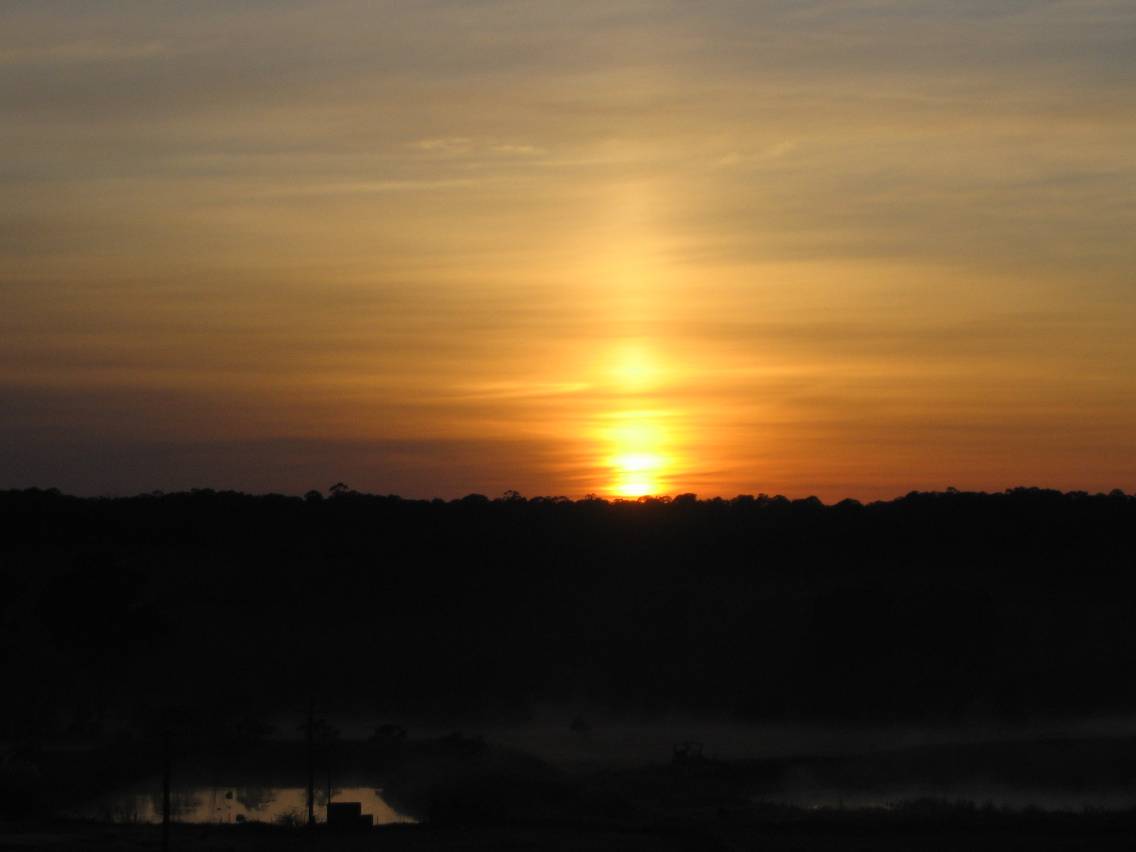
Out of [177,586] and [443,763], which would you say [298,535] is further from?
[443,763]

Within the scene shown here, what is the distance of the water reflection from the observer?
47969 millimetres

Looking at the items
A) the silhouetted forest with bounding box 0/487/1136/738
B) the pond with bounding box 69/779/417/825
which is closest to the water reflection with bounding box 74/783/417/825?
the pond with bounding box 69/779/417/825

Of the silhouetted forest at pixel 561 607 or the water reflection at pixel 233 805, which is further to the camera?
the silhouetted forest at pixel 561 607

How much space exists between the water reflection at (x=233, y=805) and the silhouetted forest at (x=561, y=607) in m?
9.52

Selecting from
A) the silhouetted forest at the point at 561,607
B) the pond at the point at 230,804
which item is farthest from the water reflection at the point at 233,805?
the silhouetted forest at the point at 561,607

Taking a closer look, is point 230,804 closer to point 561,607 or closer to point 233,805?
point 233,805

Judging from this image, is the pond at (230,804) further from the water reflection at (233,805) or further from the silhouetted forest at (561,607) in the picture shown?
the silhouetted forest at (561,607)

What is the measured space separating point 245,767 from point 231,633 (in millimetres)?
37232

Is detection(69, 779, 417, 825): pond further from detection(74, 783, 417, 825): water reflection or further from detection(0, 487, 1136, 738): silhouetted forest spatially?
detection(0, 487, 1136, 738): silhouetted forest

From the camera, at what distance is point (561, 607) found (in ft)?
344

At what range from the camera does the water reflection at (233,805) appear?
157 feet

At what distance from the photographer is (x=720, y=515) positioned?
437 feet

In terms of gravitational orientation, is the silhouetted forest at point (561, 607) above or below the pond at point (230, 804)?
above

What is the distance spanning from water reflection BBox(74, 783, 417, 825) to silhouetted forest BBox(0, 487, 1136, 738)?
9.52 m
